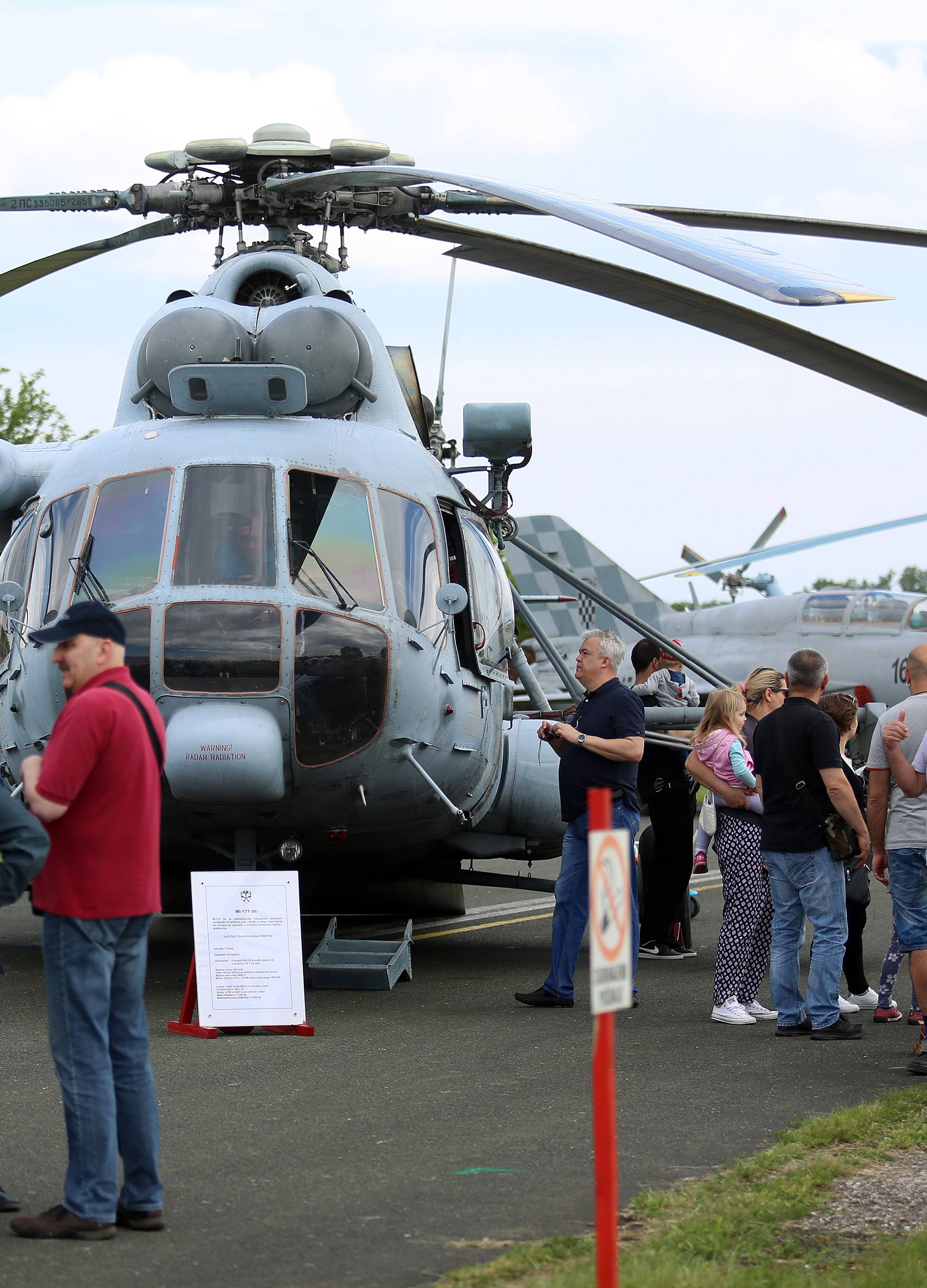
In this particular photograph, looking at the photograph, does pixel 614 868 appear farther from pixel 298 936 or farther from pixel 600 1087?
pixel 298 936

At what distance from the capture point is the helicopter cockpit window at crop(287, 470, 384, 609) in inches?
328

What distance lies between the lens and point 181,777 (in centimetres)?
758

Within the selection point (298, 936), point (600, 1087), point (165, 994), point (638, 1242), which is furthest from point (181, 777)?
point (600, 1087)

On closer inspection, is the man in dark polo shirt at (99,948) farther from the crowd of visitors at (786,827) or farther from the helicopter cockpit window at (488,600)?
the helicopter cockpit window at (488,600)

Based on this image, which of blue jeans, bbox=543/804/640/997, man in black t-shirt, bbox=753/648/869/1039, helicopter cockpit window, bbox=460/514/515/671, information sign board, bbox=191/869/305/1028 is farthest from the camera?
helicopter cockpit window, bbox=460/514/515/671

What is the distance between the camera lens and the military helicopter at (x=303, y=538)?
26.0 feet

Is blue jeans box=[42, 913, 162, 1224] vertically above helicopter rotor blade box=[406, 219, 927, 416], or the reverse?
helicopter rotor blade box=[406, 219, 927, 416]

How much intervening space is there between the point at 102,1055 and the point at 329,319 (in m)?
6.02

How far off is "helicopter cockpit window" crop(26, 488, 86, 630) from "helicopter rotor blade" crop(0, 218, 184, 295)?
7.14 feet

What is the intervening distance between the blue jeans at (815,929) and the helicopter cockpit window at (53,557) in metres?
4.07

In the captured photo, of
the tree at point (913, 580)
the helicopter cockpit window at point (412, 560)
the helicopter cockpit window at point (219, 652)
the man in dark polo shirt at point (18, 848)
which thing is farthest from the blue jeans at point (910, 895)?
the tree at point (913, 580)

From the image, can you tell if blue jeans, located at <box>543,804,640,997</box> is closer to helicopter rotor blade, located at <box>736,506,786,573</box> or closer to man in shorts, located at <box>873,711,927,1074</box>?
man in shorts, located at <box>873,711,927,1074</box>

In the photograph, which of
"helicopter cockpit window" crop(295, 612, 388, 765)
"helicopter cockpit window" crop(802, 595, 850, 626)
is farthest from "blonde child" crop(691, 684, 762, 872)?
"helicopter cockpit window" crop(802, 595, 850, 626)

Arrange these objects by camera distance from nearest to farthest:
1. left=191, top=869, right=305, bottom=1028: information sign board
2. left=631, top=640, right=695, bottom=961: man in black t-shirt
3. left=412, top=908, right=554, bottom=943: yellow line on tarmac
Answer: left=191, top=869, right=305, bottom=1028: information sign board
left=631, top=640, right=695, bottom=961: man in black t-shirt
left=412, top=908, right=554, bottom=943: yellow line on tarmac
